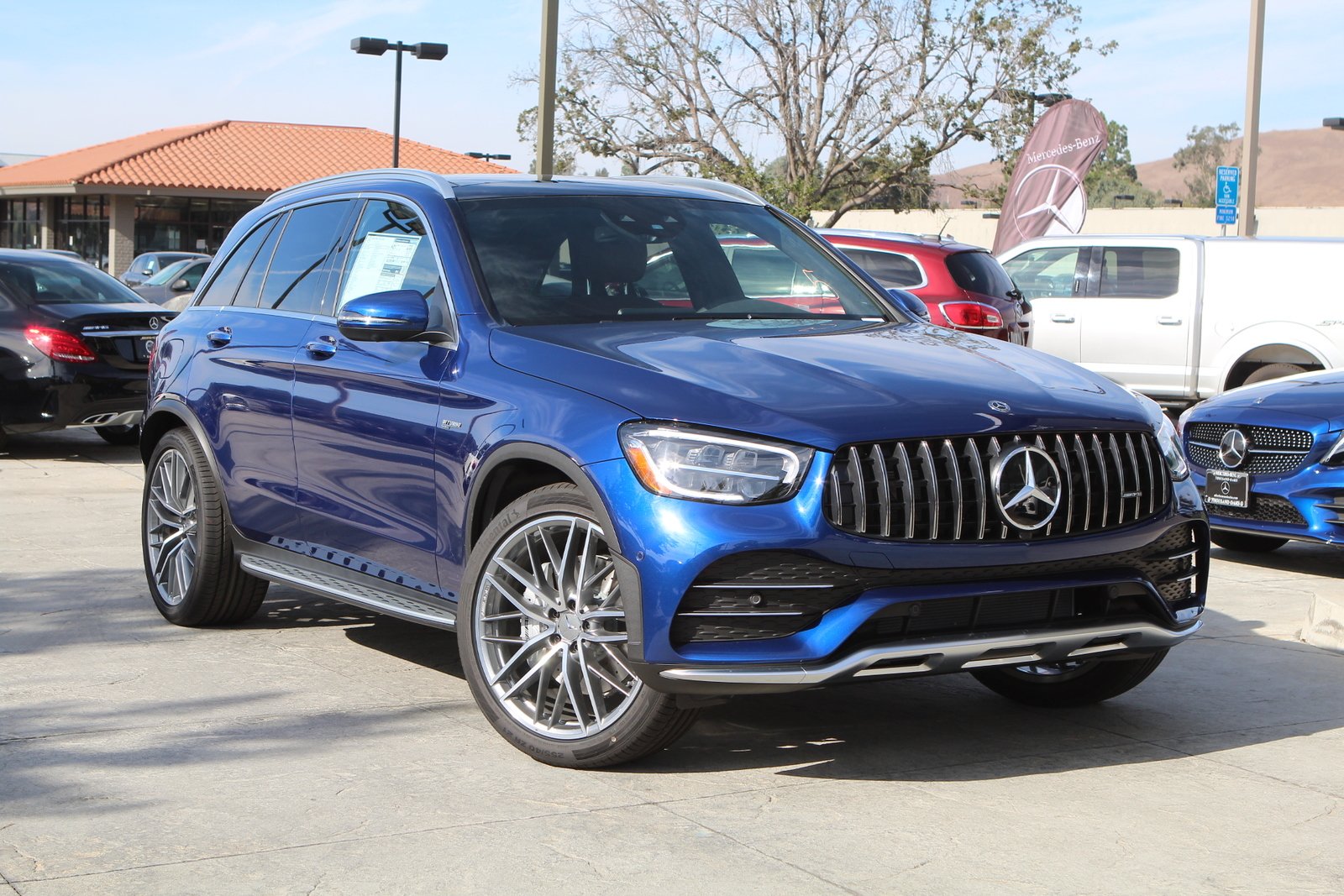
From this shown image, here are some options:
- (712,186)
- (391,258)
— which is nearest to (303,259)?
(391,258)

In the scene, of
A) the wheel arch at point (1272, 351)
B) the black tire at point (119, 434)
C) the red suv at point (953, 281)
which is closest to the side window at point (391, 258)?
the red suv at point (953, 281)

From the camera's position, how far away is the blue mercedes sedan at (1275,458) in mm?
8320

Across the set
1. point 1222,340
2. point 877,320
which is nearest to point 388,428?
point 877,320

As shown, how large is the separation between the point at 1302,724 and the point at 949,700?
1137mm

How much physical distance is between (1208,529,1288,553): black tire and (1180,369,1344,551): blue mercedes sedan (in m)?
0.17

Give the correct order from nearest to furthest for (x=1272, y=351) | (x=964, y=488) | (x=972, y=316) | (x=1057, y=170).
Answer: (x=964, y=488)
(x=972, y=316)
(x=1272, y=351)
(x=1057, y=170)

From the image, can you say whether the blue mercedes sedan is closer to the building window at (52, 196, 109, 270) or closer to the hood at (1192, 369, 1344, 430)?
the hood at (1192, 369, 1344, 430)

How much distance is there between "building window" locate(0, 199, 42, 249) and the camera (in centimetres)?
5531

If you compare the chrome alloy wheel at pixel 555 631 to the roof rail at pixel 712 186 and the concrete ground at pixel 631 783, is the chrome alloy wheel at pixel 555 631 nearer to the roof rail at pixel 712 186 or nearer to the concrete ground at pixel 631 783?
the concrete ground at pixel 631 783

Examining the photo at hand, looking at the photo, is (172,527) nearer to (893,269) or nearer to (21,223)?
(893,269)

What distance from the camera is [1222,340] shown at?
15148 mm

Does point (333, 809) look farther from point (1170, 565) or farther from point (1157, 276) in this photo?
point (1157, 276)

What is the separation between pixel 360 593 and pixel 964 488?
224 cm

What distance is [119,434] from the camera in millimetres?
14344
